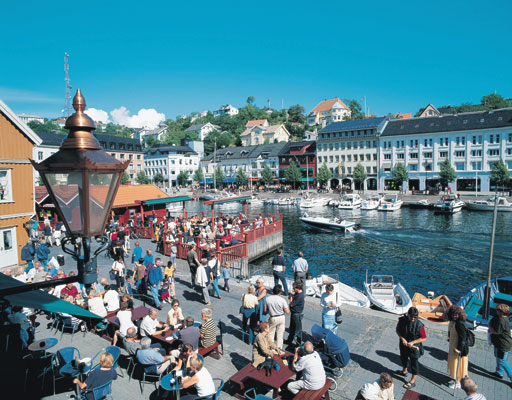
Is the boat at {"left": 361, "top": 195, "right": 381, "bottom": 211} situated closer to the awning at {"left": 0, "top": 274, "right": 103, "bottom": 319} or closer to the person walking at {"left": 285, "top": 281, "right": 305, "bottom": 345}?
the person walking at {"left": 285, "top": 281, "right": 305, "bottom": 345}

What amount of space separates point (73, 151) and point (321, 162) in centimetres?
8873

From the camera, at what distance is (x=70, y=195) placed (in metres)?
3.22

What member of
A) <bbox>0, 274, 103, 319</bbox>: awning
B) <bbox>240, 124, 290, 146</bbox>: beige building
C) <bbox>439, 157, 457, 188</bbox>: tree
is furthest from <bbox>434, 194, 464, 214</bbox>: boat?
<bbox>240, 124, 290, 146</bbox>: beige building

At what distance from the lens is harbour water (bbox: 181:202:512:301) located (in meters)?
25.5

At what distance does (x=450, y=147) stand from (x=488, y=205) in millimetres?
21006

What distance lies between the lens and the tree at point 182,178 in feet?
361

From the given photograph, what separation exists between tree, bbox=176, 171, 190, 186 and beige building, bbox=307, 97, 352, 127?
56433 millimetres

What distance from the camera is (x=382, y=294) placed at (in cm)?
1861

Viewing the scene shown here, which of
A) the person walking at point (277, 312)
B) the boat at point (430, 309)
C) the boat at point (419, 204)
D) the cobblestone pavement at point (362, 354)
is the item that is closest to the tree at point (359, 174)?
the boat at point (419, 204)

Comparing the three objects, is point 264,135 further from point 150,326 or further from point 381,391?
point 381,391

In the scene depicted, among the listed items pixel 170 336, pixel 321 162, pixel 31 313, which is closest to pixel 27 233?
pixel 31 313

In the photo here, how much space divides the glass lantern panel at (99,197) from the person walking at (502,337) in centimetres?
837

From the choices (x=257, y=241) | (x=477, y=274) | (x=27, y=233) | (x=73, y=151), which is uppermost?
(x=73, y=151)

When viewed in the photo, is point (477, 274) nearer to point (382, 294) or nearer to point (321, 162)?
point (382, 294)
